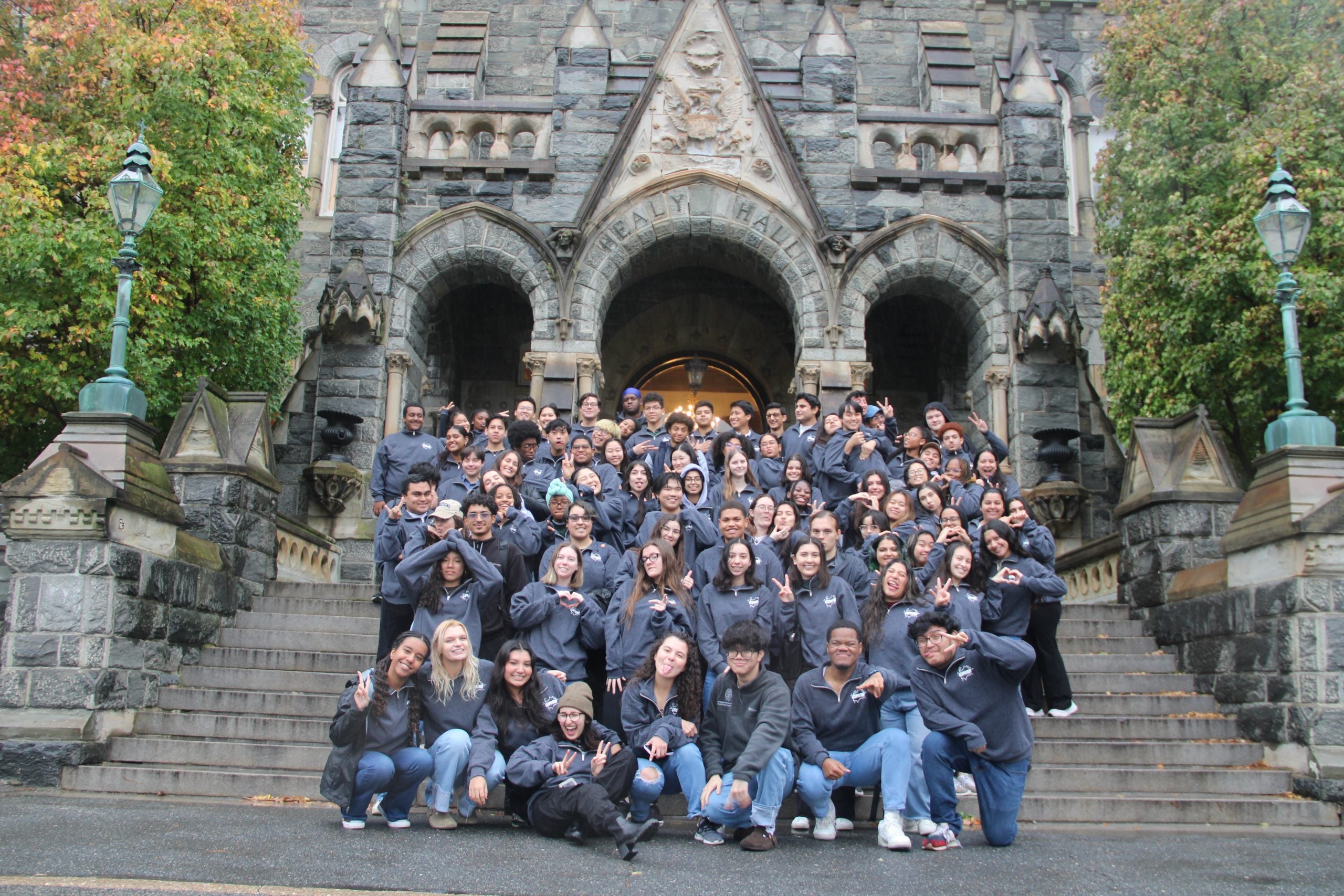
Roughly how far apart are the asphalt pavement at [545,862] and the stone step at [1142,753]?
41.2 inches

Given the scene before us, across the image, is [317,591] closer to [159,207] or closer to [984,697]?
[159,207]

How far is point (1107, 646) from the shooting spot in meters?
8.83

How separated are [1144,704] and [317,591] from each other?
715 cm

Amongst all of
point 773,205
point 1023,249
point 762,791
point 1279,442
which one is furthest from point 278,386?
point 1279,442

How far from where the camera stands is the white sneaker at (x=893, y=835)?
17.8 feet

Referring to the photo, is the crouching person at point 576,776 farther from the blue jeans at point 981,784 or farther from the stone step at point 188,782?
the stone step at point 188,782

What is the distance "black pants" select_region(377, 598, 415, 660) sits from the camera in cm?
695

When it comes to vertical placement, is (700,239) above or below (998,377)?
above

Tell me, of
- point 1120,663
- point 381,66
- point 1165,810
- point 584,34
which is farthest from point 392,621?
point 584,34

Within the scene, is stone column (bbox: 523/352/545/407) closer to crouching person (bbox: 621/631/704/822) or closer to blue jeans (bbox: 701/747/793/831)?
crouching person (bbox: 621/631/704/822)

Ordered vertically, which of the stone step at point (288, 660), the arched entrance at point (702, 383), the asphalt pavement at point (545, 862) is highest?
the arched entrance at point (702, 383)

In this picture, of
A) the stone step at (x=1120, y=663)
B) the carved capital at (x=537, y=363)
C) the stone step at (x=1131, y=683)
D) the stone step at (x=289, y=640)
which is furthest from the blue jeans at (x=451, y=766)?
the carved capital at (x=537, y=363)

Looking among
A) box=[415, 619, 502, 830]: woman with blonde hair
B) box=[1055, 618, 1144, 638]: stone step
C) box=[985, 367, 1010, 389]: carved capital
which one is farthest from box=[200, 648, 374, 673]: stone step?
box=[985, 367, 1010, 389]: carved capital

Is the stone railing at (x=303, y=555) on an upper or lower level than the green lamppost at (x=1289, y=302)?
lower
